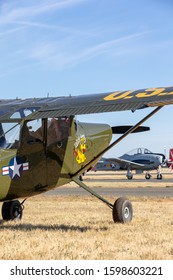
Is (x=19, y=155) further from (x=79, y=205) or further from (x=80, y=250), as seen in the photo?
(x=79, y=205)

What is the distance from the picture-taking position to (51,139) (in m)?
9.84

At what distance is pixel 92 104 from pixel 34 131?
123 centimetres

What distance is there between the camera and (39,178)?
31.8ft

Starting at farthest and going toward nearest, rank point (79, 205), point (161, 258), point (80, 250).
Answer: point (79, 205)
point (80, 250)
point (161, 258)

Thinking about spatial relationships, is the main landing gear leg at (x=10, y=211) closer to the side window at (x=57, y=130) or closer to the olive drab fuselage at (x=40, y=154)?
the olive drab fuselage at (x=40, y=154)

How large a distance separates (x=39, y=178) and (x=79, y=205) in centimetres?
656

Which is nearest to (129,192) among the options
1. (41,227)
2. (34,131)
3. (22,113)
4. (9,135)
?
(41,227)

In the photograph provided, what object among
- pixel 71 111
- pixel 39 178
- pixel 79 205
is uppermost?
pixel 71 111

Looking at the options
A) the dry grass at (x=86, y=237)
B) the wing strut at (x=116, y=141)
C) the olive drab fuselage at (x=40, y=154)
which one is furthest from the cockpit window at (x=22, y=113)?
the dry grass at (x=86, y=237)

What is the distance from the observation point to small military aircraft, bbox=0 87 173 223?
9062mm

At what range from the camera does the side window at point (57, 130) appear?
9852 mm

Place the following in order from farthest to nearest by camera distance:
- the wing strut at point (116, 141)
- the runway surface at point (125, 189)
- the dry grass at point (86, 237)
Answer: the runway surface at point (125, 189)
the wing strut at point (116, 141)
the dry grass at point (86, 237)

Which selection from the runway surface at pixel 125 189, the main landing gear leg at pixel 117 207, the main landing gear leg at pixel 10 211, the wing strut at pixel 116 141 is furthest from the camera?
the runway surface at pixel 125 189
